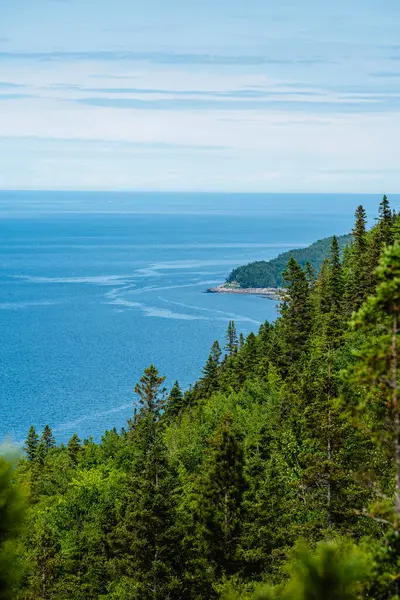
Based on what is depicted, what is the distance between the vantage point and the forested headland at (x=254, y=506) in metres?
11.8

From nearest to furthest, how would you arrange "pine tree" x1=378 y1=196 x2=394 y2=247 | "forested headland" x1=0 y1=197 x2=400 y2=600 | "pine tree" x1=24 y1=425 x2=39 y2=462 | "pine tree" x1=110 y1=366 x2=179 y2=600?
1. "forested headland" x1=0 y1=197 x2=400 y2=600
2. "pine tree" x1=110 y1=366 x2=179 y2=600
3. "pine tree" x1=378 y1=196 x2=394 y2=247
4. "pine tree" x1=24 y1=425 x2=39 y2=462

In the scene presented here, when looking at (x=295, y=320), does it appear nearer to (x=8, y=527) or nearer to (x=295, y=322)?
(x=295, y=322)

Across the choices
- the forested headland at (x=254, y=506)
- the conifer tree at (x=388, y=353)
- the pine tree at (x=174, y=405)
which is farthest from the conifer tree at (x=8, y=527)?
the pine tree at (x=174, y=405)

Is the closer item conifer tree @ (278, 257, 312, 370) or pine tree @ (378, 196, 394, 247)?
pine tree @ (378, 196, 394, 247)

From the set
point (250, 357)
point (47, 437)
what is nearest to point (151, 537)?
point (250, 357)

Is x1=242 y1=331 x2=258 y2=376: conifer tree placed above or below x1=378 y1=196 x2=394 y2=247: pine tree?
below

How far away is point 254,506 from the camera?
28672mm

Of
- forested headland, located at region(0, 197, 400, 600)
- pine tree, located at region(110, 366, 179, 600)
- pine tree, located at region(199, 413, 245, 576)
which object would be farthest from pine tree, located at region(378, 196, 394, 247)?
pine tree, located at region(110, 366, 179, 600)

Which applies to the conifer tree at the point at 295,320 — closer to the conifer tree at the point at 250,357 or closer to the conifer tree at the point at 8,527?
the conifer tree at the point at 250,357

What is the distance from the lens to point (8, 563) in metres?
11.7

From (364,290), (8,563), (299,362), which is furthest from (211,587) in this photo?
(364,290)

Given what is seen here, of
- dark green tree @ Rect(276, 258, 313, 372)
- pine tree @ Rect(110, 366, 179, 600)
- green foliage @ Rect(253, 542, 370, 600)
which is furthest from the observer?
dark green tree @ Rect(276, 258, 313, 372)

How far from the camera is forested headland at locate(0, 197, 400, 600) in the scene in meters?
11.8

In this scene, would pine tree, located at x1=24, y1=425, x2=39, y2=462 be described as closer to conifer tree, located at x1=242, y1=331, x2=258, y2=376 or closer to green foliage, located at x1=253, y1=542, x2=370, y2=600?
conifer tree, located at x1=242, y1=331, x2=258, y2=376
